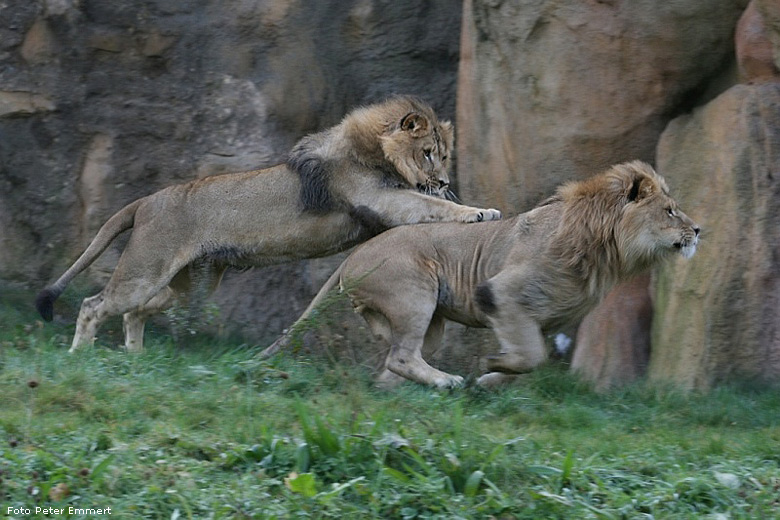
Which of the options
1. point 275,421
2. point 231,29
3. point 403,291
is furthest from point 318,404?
point 231,29

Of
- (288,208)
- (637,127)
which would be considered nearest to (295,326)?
(288,208)

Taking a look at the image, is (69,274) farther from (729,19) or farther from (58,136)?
(729,19)

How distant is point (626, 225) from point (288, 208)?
243cm

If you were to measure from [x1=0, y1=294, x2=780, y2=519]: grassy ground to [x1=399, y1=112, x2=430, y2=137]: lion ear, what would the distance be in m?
2.37

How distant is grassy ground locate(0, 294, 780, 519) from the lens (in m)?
4.65

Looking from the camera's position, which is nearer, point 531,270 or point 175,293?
point 531,270

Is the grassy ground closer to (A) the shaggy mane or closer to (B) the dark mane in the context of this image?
(A) the shaggy mane

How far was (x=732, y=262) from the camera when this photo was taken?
744 centimetres

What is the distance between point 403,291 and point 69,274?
2.63 meters

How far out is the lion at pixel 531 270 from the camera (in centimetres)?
699

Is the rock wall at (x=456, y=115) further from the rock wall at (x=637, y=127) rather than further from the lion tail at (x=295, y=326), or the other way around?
the lion tail at (x=295, y=326)

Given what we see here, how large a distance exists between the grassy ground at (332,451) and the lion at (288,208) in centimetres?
187

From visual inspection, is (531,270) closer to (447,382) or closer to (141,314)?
(447,382)

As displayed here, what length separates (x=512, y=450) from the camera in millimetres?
5215
